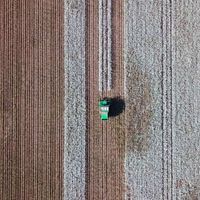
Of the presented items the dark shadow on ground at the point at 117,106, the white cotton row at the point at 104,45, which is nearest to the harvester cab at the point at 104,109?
the dark shadow on ground at the point at 117,106

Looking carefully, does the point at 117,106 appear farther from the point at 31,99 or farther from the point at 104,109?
the point at 31,99

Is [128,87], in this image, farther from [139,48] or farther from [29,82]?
[29,82]

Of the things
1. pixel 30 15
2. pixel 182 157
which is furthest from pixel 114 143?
pixel 30 15

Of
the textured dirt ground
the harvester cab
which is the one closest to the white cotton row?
the harvester cab

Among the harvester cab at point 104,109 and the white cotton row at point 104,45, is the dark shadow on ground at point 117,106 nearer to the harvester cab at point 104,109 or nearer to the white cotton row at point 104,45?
the harvester cab at point 104,109

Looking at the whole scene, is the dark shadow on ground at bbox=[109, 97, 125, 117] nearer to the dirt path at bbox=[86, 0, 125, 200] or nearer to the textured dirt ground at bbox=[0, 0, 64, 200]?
the dirt path at bbox=[86, 0, 125, 200]

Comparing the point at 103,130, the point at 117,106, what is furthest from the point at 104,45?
the point at 103,130
